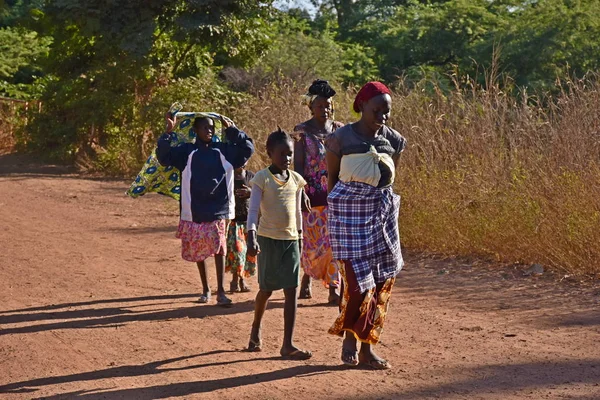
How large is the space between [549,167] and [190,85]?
10.7 meters

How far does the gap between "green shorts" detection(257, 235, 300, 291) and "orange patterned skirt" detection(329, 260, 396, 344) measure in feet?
1.50

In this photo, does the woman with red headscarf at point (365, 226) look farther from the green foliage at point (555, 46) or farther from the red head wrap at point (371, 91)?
the green foliage at point (555, 46)

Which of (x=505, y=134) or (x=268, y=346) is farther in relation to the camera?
(x=505, y=134)

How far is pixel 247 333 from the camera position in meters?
7.12

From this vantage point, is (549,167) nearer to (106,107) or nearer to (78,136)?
(106,107)

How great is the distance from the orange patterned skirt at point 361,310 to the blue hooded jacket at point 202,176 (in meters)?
2.36

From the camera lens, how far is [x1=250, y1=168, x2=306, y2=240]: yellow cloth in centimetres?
655

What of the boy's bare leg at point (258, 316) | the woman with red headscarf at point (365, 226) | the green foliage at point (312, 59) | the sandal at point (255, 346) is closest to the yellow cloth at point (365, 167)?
the woman with red headscarf at point (365, 226)

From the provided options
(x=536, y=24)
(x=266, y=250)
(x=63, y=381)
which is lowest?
(x=63, y=381)

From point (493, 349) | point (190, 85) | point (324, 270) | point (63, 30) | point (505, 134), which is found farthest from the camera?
point (63, 30)

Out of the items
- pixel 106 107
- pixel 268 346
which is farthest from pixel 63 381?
pixel 106 107

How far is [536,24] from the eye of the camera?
19172 millimetres

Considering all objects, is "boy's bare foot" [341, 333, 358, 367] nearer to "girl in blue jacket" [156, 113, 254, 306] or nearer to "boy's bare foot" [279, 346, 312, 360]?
"boy's bare foot" [279, 346, 312, 360]

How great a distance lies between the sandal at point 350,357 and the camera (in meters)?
6.07
